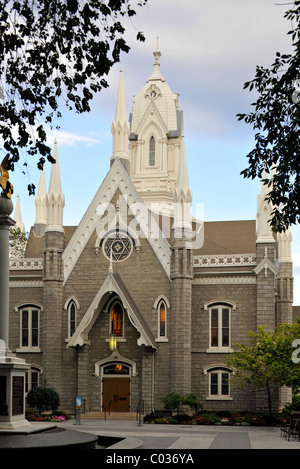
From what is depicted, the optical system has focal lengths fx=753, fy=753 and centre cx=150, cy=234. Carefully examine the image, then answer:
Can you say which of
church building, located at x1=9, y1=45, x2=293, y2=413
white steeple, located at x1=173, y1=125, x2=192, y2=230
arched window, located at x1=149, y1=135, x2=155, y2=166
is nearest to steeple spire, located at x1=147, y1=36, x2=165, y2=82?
arched window, located at x1=149, y1=135, x2=155, y2=166

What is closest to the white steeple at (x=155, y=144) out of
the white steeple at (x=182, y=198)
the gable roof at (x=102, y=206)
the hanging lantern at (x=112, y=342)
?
the gable roof at (x=102, y=206)

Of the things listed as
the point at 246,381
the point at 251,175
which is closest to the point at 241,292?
the point at 246,381

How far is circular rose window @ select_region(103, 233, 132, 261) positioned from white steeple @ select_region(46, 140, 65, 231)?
10.7ft

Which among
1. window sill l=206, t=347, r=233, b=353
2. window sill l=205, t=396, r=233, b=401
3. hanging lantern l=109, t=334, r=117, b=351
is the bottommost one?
window sill l=205, t=396, r=233, b=401

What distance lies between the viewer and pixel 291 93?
15.8 meters

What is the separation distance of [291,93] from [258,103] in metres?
0.78

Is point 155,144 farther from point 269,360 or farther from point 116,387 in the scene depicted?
point 269,360

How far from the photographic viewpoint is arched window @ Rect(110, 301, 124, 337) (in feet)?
143

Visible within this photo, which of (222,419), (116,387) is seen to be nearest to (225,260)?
(222,419)

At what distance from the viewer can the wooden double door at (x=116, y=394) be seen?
4275 centimetres

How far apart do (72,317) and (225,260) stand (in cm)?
965

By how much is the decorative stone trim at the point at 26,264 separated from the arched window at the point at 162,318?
7941 mm

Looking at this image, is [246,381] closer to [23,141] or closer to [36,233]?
[36,233]

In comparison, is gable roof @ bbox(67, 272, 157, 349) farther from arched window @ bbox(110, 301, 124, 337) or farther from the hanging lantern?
the hanging lantern
